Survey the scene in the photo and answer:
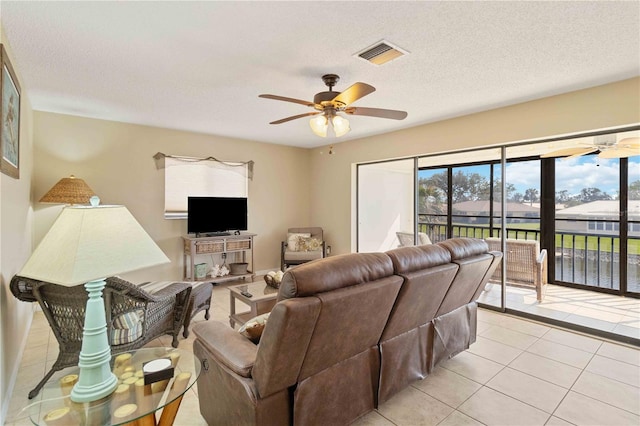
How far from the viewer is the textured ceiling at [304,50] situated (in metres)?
1.91

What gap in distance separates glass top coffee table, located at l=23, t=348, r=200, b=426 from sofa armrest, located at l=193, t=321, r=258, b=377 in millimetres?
168

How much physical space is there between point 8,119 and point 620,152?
17.6ft

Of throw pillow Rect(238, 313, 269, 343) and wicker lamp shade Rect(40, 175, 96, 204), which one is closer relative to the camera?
throw pillow Rect(238, 313, 269, 343)

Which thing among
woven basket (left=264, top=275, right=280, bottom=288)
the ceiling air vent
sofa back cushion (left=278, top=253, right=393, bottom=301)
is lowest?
woven basket (left=264, top=275, right=280, bottom=288)

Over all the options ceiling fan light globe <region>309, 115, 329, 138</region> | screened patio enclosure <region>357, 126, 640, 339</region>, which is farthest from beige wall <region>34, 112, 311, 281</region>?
ceiling fan light globe <region>309, 115, 329, 138</region>

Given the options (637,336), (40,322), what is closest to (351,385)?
(637,336)

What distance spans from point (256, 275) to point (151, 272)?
1764 millimetres

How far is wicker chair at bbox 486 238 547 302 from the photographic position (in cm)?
392

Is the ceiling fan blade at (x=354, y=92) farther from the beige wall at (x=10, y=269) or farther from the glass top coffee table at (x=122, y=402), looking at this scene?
the beige wall at (x=10, y=269)

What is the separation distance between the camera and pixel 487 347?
2973 millimetres

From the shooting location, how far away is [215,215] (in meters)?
5.05

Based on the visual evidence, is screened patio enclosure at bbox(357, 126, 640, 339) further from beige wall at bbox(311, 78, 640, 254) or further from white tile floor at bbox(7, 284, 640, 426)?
white tile floor at bbox(7, 284, 640, 426)

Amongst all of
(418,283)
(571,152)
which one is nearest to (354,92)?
(418,283)

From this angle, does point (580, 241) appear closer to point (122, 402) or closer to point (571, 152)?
point (571, 152)
